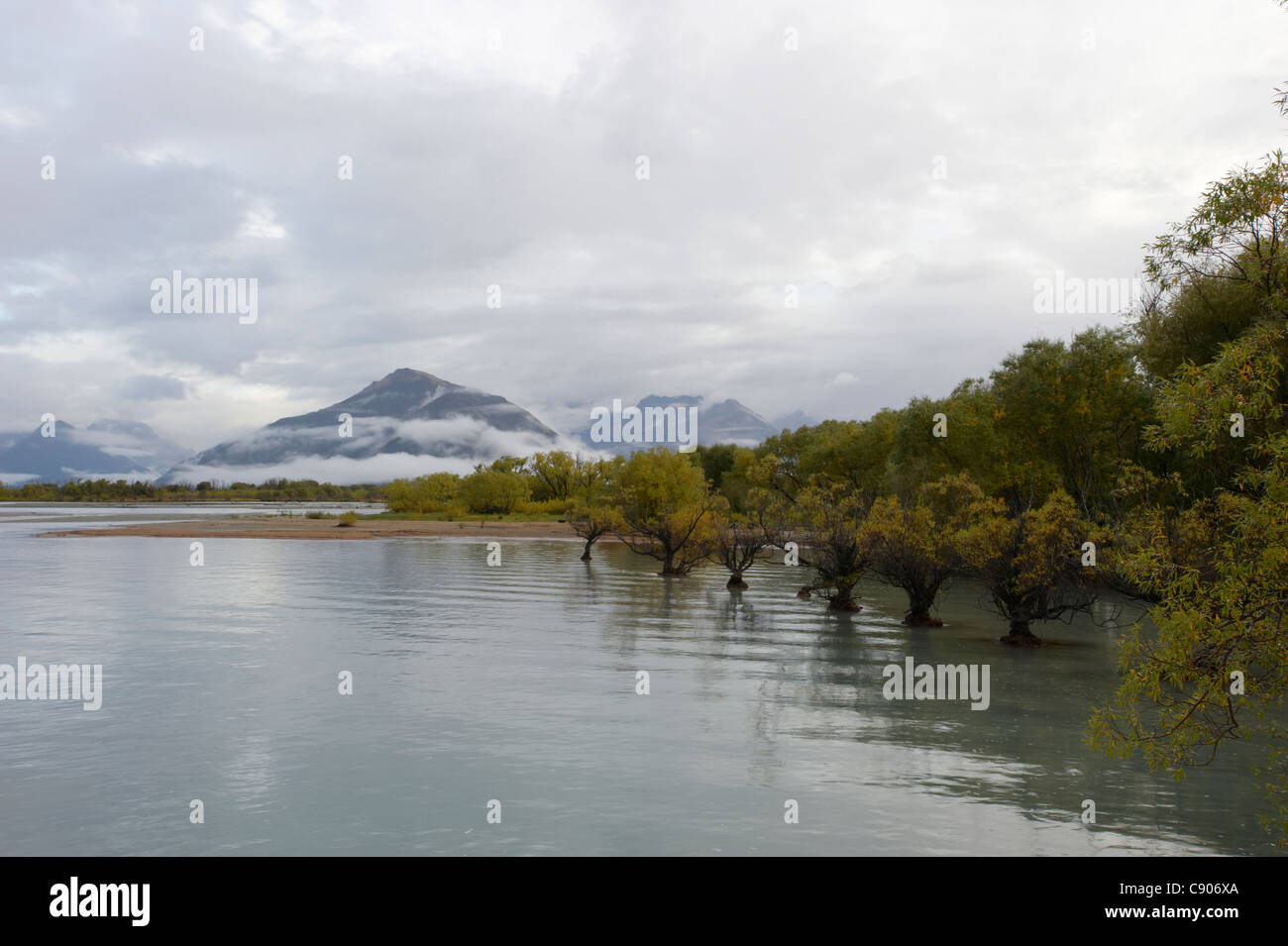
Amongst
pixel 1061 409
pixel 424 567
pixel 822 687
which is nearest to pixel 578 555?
pixel 424 567

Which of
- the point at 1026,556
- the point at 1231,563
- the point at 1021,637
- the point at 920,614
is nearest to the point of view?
the point at 1231,563

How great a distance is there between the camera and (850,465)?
3361 inches

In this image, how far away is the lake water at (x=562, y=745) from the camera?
1382cm

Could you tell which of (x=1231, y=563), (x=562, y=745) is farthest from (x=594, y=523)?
(x=1231, y=563)

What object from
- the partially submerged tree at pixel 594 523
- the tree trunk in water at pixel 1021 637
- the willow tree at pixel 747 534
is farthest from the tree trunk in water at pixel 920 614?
the partially submerged tree at pixel 594 523

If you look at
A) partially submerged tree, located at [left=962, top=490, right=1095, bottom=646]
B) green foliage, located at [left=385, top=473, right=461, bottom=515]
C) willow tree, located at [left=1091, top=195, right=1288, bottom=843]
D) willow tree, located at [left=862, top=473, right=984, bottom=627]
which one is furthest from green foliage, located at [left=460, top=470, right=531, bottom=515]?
willow tree, located at [left=1091, top=195, right=1288, bottom=843]

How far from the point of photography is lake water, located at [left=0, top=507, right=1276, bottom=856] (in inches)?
544

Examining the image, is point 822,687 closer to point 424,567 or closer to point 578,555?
point 424,567

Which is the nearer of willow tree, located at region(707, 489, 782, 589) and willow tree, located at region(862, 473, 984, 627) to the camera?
willow tree, located at region(862, 473, 984, 627)

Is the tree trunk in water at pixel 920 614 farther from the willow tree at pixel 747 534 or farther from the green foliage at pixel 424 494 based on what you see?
the green foliage at pixel 424 494

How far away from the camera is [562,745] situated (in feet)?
60.5

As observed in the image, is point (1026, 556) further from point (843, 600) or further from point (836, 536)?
point (843, 600)

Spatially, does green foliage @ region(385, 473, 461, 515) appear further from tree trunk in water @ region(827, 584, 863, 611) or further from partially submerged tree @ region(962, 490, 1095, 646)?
partially submerged tree @ region(962, 490, 1095, 646)
